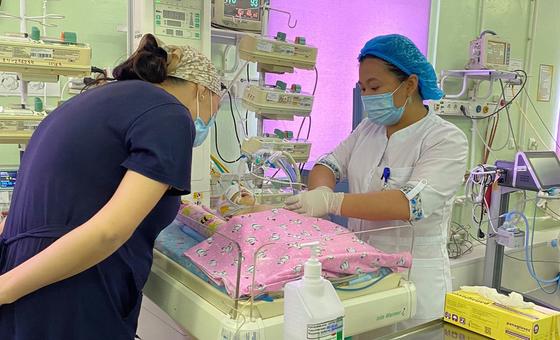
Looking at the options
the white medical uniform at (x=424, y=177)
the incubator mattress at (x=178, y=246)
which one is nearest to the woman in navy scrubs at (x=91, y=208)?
the incubator mattress at (x=178, y=246)

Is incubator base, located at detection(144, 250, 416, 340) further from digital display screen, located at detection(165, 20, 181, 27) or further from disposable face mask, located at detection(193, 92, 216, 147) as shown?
digital display screen, located at detection(165, 20, 181, 27)

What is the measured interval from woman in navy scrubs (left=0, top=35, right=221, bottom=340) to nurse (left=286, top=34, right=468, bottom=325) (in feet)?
2.03

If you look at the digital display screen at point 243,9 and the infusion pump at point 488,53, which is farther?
the infusion pump at point 488,53

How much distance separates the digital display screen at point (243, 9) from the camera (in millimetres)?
2418

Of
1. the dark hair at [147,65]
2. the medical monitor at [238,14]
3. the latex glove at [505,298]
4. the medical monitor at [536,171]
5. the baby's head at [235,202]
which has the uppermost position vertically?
the medical monitor at [238,14]

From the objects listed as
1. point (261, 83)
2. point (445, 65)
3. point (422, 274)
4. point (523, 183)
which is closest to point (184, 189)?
point (422, 274)

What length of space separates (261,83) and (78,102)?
1507 mm

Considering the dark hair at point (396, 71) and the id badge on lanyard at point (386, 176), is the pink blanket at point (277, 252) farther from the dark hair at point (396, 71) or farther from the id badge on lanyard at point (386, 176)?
the dark hair at point (396, 71)

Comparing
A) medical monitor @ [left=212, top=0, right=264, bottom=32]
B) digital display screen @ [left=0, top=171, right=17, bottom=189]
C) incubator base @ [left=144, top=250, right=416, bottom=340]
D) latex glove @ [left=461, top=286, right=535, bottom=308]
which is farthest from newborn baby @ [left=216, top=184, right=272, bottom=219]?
medical monitor @ [left=212, top=0, right=264, bottom=32]

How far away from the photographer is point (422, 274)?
166 cm

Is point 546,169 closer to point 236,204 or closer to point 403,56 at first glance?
point 403,56

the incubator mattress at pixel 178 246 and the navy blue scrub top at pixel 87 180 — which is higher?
the navy blue scrub top at pixel 87 180

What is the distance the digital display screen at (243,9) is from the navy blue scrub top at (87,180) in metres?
1.50

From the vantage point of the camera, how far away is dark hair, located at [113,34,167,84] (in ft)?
3.73
